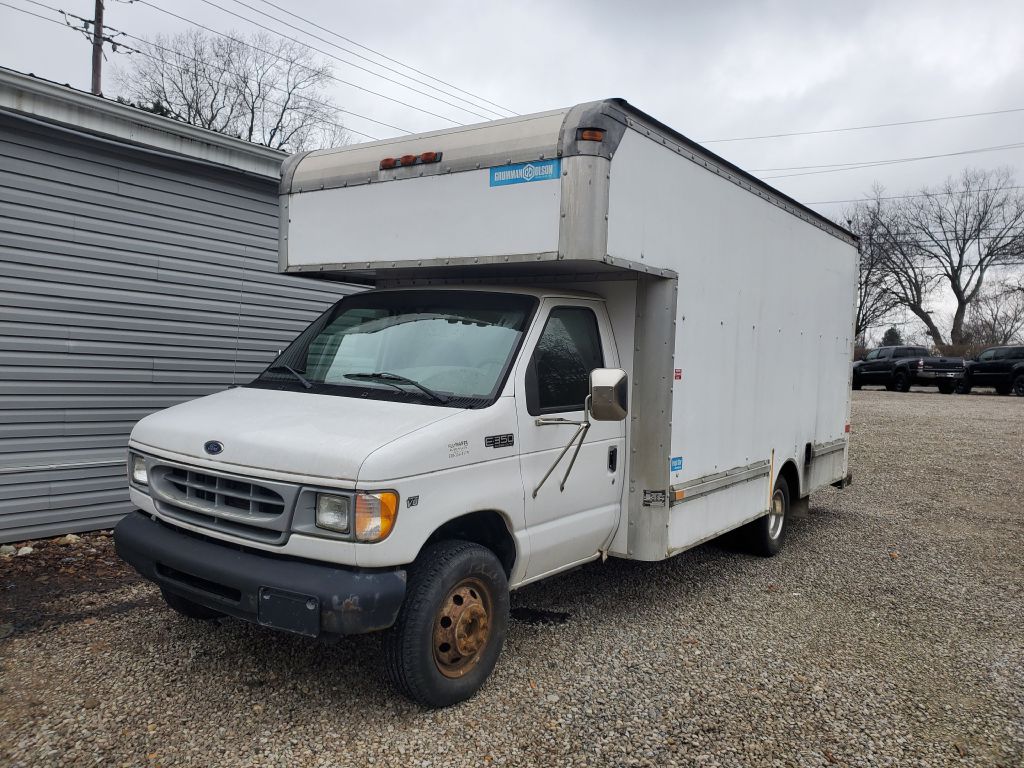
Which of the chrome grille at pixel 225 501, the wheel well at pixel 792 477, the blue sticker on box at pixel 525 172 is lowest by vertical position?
the wheel well at pixel 792 477

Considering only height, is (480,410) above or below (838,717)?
above

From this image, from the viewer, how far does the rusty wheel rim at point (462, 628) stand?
12.0 ft

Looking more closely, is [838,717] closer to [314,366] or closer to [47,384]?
[314,366]

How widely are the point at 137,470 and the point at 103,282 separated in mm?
3161

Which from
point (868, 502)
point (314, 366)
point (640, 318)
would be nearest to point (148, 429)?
point (314, 366)

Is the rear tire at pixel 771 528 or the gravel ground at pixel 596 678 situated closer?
the gravel ground at pixel 596 678

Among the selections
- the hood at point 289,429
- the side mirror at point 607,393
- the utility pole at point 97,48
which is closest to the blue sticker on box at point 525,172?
the side mirror at point 607,393

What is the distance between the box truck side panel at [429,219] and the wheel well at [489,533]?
1.41 metres

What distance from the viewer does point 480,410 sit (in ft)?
12.4

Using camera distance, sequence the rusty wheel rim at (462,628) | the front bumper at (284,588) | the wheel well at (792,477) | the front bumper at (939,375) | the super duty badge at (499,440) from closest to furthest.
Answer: the front bumper at (284,588), the rusty wheel rim at (462,628), the super duty badge at (499,440), the wheel well at (792,477), the front bumper at (939,375)

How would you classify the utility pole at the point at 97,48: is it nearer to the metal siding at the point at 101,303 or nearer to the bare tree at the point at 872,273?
the metal siding at the point at 101,303

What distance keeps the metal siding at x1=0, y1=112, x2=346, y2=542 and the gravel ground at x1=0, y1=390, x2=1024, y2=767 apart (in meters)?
0.73

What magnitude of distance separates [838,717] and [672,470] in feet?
5.27

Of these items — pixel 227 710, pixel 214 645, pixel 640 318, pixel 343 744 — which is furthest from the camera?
pixel 640 318
